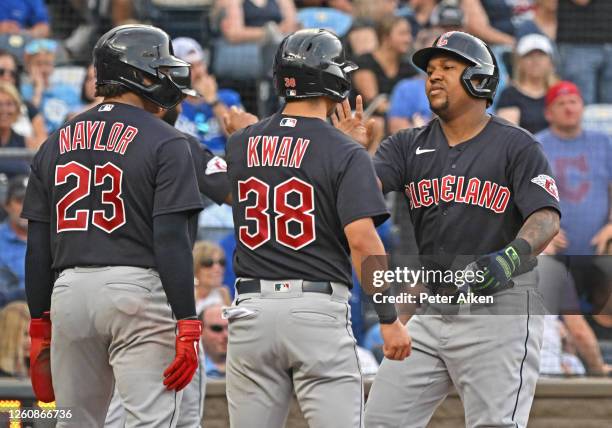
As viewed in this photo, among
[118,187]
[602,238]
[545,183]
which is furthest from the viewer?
[602,238]

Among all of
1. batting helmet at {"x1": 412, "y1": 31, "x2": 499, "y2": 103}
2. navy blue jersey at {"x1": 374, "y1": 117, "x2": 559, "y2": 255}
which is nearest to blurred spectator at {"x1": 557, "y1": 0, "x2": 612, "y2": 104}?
batting helmet at {"x1": 412, "y1": 31, "x2": 499, "y2": 103}

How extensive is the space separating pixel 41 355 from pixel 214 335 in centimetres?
227

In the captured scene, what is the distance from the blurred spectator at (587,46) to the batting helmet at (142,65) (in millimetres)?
5405

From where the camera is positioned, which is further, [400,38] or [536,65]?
[400,38]

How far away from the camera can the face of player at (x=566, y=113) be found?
8.24 metres

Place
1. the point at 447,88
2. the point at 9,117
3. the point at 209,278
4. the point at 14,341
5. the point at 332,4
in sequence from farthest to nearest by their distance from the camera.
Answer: the point at 332,4
the point at 9,117
the point at 209,278
the point at 14,341
the point at 447,88

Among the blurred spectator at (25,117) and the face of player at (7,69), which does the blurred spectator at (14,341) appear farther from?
the face of player at (7,69)

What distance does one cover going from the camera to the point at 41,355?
4609 millimetres

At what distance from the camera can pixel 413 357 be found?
4.64 m

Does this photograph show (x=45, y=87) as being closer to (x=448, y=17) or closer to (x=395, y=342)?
(x=448, y=17)

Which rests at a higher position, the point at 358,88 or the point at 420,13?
the point at 420,13

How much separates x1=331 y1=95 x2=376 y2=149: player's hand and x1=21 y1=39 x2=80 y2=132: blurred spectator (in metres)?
4.83

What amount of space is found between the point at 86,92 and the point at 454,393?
14.0 feet

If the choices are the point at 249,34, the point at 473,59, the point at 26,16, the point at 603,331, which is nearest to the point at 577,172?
the point at 603,331
